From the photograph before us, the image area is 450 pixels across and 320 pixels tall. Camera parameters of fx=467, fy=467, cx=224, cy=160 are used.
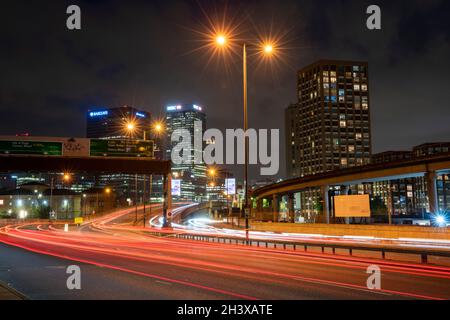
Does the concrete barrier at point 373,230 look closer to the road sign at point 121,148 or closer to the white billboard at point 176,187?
the white billboard at point 176,187

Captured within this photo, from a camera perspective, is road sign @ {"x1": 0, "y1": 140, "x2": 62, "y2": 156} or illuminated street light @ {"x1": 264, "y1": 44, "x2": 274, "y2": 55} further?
road sign @ {"x1": 0, "y1": 140, "x2": 62, "y2": 156}

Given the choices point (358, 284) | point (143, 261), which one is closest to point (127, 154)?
point (143, 261)

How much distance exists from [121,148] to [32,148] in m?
9.64

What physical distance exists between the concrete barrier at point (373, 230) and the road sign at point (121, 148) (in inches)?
723

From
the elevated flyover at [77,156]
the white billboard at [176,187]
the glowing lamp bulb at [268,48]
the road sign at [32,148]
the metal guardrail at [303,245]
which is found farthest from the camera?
the white billboard at [176,187]

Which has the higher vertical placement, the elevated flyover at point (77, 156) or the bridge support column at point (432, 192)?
the elevated flyover at point (77, 156)

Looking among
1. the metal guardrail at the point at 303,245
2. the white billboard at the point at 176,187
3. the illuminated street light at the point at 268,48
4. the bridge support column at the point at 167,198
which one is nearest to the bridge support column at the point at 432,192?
the white billboard at the point at 176,187

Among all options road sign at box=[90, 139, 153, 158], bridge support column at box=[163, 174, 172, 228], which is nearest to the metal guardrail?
bridge support column at box=[163, 174, 172, 228]

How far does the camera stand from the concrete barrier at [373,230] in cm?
3588

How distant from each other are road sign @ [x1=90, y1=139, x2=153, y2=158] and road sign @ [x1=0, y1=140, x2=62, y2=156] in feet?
13.0

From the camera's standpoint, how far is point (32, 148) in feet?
170

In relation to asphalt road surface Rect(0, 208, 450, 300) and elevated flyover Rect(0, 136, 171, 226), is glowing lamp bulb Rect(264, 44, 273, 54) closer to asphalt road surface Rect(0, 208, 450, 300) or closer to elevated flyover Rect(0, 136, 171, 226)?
asphalt road surface Rect(0, 208, 450, 300)

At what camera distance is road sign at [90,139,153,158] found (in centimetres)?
5338

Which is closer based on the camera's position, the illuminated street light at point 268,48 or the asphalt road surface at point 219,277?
the asphalt road surface at point 219,277
